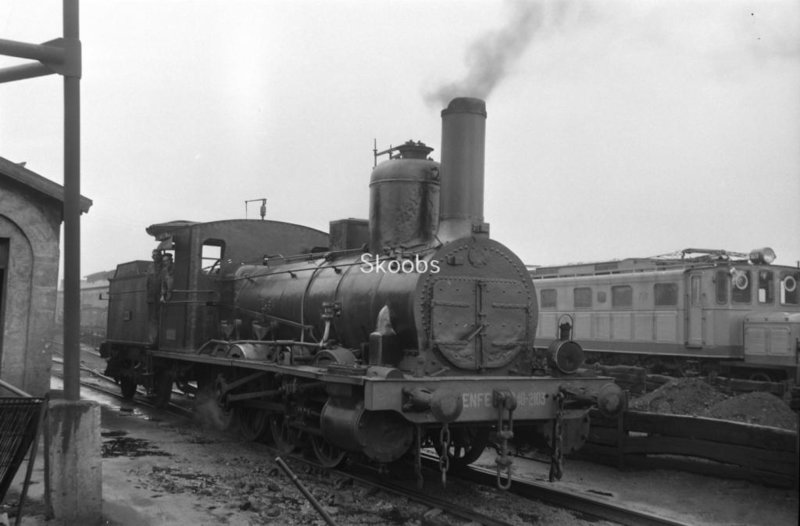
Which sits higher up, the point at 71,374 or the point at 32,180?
the point at 32,180

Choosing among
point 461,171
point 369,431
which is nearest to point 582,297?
point 461,171

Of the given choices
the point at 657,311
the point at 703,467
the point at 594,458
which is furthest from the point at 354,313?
the point at 657,311

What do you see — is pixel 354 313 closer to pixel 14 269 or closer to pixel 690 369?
pixel 14 269

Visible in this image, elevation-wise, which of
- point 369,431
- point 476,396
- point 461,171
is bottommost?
point 369,431

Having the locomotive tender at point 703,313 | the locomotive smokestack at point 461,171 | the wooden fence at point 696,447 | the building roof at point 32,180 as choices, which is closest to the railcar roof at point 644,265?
the locomotive tender at point 703,313

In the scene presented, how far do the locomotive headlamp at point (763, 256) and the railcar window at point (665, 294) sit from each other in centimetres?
173

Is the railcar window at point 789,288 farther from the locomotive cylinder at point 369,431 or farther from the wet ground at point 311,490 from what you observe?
the locomotive cylinder at point 369,431

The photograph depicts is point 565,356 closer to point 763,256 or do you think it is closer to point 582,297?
point 763,256

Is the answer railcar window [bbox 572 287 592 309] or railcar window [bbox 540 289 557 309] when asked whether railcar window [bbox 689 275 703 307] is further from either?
railcar window [bbox 540 289 557 309]

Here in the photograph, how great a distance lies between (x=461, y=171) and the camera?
7.72m

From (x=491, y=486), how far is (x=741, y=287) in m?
Result: 10.5

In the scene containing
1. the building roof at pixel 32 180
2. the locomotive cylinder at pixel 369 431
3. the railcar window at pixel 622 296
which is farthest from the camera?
the railcar window at pixel 622 296

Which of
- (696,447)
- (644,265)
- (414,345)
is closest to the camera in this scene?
(414,345)

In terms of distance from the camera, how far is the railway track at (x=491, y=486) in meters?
6.41
